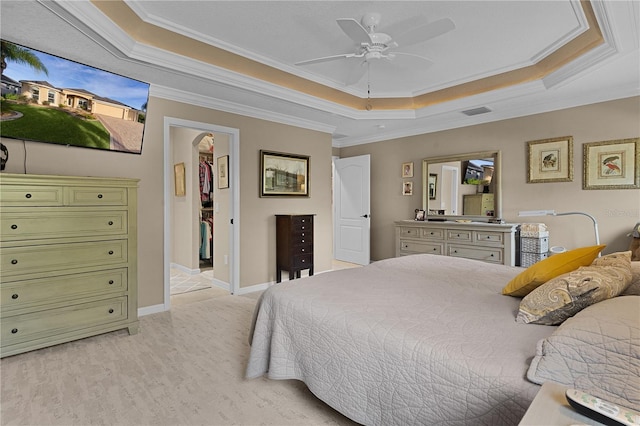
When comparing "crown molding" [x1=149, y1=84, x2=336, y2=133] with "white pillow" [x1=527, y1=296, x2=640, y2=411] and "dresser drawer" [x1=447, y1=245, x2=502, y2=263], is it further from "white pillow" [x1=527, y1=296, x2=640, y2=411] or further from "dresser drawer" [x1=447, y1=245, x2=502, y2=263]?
"white pillow" [x1=527, y1=296, x2=640, y2=411]

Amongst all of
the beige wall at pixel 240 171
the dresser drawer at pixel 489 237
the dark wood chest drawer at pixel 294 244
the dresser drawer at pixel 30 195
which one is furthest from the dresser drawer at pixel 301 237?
the dresser drawer at pixel 30 195

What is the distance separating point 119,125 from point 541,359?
3660 millimetres

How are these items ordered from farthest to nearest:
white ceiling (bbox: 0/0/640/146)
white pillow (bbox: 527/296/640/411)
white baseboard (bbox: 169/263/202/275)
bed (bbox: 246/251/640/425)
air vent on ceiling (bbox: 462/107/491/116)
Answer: white baseboard (bbox: 169/263/202/275), air vent on ceiling (bbox: 462/107/491/116), white ceiling (bbox: 0/0/640/146), bed (bbox: 246/251/640/425), white pillow (bbox: 527/296/640/411)

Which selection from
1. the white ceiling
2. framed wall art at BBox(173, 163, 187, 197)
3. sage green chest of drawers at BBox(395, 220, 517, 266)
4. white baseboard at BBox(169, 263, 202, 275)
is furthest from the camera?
framed wall art at BBox(173, 163, 187, 197)

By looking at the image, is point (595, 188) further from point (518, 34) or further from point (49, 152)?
point (49, 152)

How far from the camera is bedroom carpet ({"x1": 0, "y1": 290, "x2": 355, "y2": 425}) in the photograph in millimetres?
1765

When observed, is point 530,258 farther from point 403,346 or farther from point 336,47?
point 403,346

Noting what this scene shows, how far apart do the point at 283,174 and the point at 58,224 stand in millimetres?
2684

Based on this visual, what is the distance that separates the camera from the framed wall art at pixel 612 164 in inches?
135

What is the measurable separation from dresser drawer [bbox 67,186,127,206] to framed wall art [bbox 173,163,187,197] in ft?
8.70

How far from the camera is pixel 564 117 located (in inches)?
153

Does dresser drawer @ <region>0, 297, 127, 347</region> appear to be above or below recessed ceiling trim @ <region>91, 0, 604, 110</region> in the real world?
below

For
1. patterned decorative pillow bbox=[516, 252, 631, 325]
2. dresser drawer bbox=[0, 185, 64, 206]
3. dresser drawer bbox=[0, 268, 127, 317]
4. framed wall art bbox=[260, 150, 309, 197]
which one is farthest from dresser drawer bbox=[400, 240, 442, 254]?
dresser drawer bbox=[0, 185, 64, 206]

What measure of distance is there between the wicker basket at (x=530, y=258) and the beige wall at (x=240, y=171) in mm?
2682
